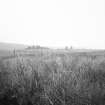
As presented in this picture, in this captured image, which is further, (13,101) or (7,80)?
(7,80)

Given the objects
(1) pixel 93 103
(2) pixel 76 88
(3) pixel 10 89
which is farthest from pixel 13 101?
(1) pixel 93 103

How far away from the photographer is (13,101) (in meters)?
2.46

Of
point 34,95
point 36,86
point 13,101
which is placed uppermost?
point 36,86

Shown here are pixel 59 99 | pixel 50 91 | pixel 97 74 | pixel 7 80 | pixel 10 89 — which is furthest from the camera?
pixel 97 74

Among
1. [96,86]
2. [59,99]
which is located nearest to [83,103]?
[59,99]

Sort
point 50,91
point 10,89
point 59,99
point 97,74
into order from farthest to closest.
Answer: point 97,74 < point 10,89 < point 50,91 < point 59,99

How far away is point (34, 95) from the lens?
2465 mm

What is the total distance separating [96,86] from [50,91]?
1251mm

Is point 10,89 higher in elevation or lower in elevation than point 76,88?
lower

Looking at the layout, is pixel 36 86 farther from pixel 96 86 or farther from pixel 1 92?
pixel 96 86

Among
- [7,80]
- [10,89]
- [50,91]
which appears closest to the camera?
[50,91]

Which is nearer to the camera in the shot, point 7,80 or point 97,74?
point 7,80

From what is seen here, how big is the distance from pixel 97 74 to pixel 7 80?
2.99 meters

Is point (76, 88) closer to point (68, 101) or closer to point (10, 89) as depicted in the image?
point (68, 101)
